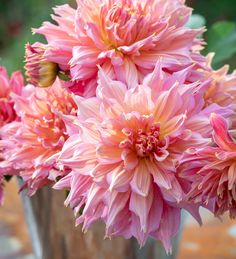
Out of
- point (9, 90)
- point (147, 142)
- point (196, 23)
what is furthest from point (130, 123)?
point (196, 23)

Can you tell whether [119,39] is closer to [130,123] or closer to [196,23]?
[130,123]

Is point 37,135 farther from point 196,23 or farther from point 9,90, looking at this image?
point 196,23

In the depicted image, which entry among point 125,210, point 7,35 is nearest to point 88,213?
point 125,210

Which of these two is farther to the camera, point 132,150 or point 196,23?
point 196,23

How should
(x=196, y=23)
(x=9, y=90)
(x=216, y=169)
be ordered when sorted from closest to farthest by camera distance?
(x=216, y=169), (x=9, y=90), (x=196, y=23)

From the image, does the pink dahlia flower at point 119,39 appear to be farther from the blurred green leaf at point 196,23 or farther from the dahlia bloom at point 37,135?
the blurred green leaf at point 196,23

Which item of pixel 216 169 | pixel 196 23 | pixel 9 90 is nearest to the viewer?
pixel 216 169

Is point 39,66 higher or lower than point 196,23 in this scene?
higher

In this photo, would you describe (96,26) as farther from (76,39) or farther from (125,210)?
(125,210)
